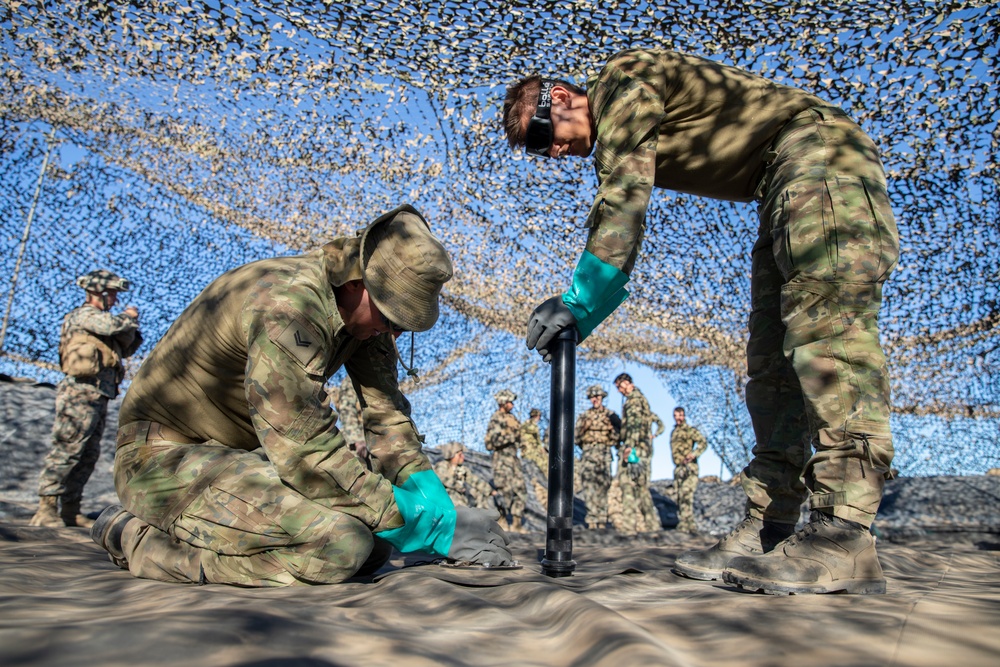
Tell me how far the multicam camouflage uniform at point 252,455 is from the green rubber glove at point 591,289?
630 mm

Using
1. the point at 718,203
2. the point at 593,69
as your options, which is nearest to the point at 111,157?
the point at 593,69

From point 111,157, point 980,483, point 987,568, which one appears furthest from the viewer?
point 980,483

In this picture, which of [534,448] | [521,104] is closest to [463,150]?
[521,104]

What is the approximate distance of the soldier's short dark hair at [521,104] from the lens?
7.50ft

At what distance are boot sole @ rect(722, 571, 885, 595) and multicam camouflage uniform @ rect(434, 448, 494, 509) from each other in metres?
7.50

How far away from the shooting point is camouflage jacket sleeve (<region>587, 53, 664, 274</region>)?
79.8 inches

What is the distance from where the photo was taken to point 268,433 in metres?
1.89

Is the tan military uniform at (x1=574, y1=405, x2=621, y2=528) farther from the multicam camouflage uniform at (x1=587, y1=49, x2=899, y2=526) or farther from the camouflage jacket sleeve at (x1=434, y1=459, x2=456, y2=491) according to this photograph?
the multicam camouflage uniform at (x1=587, y1=49, x2=899, y2=526)

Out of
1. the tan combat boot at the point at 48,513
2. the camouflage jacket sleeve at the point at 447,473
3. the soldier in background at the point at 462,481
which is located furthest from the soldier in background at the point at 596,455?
the tan combat boot at the point at 48,513

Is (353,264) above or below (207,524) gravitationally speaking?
above

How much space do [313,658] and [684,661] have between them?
0.48 meters

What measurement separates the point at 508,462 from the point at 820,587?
7.35m

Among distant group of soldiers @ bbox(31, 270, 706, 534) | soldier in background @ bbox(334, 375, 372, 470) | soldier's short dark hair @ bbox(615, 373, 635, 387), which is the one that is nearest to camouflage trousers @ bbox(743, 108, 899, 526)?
distant group of soldiers @ bbox(31, 270, 706, 534)

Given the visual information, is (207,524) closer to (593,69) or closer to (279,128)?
(593,69)
